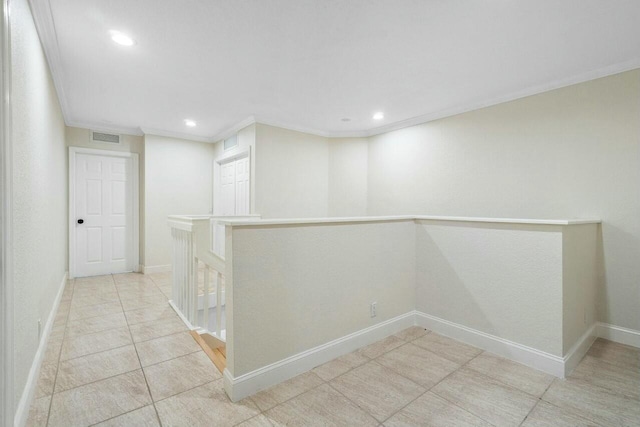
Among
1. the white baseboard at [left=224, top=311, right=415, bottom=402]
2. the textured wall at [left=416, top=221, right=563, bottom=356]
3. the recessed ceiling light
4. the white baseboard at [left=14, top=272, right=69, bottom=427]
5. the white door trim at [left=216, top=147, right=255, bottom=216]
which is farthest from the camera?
the white door trim at [left=216, top=147, right=255, bottom=216]

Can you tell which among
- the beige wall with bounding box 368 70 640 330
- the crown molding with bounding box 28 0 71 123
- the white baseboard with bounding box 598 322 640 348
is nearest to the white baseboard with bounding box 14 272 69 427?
the crown molding with bounding box 28 0 71 123

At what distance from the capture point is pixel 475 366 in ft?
7.09

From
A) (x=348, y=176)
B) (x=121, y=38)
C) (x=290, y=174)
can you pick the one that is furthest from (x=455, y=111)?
(x=121, y=38)

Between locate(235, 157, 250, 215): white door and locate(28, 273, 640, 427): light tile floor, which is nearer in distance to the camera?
locate(28, 273, 640, 427): light tile floor

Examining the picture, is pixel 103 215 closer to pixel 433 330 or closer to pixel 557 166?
pixel 433 330

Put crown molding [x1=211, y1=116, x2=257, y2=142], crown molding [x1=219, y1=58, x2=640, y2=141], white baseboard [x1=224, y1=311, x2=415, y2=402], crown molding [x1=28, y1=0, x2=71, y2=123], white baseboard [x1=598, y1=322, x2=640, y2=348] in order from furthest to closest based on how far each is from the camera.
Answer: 1. crown molding [x1=211, y1=116, x2=257, y2=142]
2. crown molding [x1=219, y1=58, x2=640, y2=141]
3. white baseboard [x1=598, y1=322, x2=640, y2=348]
4. crown molding [x1=28, y1=0, x2=71, y2=123]
5. white baseboard [x1=224, y1=311, x2=415, y2=402]

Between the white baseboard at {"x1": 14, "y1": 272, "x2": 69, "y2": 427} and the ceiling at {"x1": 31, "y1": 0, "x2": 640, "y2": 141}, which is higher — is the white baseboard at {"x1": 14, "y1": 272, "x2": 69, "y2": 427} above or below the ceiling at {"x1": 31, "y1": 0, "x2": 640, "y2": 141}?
below

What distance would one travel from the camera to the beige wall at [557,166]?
265 cm

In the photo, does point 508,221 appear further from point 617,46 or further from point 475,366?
point 617,46

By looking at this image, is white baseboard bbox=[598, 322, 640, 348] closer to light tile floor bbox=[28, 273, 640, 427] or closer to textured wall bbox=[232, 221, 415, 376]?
light tile floor bbox=[28, 273, 640, 427]

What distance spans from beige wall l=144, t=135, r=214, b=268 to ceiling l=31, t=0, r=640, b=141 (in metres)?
1.21

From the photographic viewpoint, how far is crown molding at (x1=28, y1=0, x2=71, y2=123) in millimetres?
1979

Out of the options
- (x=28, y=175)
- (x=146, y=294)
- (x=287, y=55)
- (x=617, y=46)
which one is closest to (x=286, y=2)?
(x=287, y=55)

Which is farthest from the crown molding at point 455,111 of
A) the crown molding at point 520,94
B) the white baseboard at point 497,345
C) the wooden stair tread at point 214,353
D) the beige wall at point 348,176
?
the wooden stair tread at point 214,353
